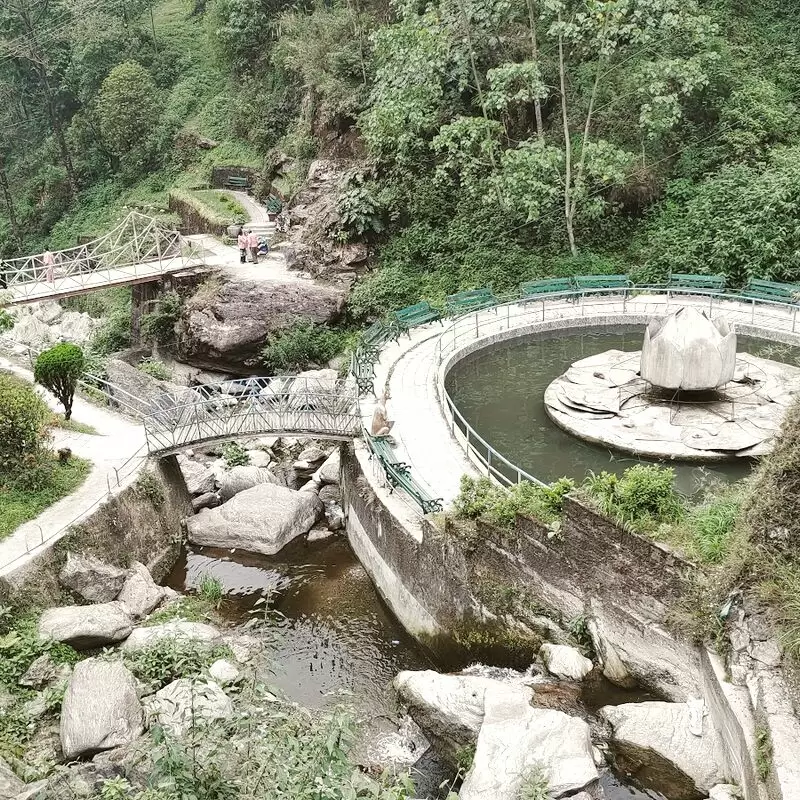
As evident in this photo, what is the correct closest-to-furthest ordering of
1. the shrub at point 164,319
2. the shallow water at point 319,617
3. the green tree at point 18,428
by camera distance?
the shallow water at point 319,617, the green tree at point 18,428, the shrub at point 164,319

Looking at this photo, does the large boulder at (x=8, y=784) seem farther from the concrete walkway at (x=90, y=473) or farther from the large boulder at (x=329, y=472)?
the large boulder at (x=329, y=472)

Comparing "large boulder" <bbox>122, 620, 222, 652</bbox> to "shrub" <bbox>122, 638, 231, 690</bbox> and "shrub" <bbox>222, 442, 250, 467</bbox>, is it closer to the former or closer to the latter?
"shrub" <bbox>122, 638, 231, 690</bbox>

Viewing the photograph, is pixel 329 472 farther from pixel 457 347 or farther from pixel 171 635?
pixel 171 635

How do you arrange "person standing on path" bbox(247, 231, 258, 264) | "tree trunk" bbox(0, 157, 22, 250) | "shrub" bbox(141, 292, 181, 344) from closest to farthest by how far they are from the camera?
"shrub" bbox(141, 292, 181, 344), "person standing on path" bbox(247, 231, 258, 264), "tree trunk" bbox(0, 157, 22, 250)

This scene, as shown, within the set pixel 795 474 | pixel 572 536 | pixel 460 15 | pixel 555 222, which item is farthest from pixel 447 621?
pixel 460 15

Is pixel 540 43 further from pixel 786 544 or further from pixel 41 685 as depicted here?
pixel 41 685

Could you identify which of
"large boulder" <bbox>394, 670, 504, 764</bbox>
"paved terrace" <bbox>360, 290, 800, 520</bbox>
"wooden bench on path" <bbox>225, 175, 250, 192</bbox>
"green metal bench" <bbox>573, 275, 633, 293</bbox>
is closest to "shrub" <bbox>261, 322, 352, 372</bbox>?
"paved terrace" <bbox>360, 290, 800, 520</bbox>

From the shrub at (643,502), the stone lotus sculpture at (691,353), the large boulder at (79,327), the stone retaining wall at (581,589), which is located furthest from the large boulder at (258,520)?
the large boulder at (79,327)
